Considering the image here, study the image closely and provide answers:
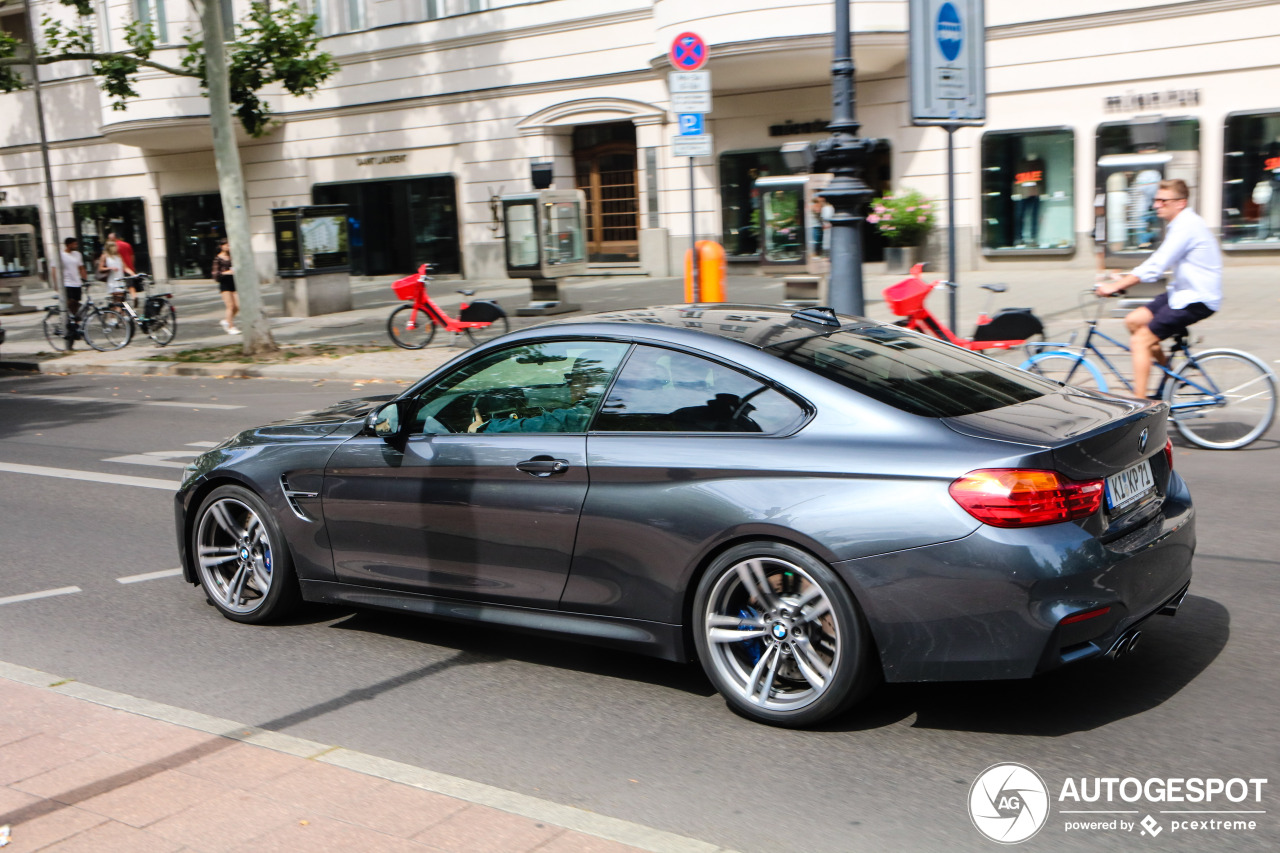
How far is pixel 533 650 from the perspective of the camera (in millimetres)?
5055

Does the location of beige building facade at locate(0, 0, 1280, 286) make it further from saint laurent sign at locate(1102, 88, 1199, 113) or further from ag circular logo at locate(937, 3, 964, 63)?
ag circular logo at locate(937, 3, 964, 63)

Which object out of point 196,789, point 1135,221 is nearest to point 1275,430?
point 196,789

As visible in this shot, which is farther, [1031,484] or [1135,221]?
[1135,221]

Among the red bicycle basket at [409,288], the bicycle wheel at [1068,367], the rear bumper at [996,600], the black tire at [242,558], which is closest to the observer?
the rear bumper at [996,600]

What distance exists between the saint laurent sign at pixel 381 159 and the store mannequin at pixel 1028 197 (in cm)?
1434

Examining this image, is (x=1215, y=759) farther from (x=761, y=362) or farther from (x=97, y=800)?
(x=97, y=800)

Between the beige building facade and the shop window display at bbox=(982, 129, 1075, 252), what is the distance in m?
0.04

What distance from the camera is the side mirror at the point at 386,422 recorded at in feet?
16.1

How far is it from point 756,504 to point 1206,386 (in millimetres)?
5624

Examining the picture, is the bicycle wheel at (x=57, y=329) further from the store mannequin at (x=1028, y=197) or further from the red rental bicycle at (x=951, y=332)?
the store mannequin at (x=1028, y=197)

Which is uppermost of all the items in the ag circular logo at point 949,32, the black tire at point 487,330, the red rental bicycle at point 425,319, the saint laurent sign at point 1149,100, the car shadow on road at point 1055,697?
the saint laurent sign at point 1149,100

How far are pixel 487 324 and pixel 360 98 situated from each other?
15.2m

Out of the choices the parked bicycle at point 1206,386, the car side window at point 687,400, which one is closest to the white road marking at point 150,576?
the car side window at point 687,400

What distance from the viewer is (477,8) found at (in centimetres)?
2748
